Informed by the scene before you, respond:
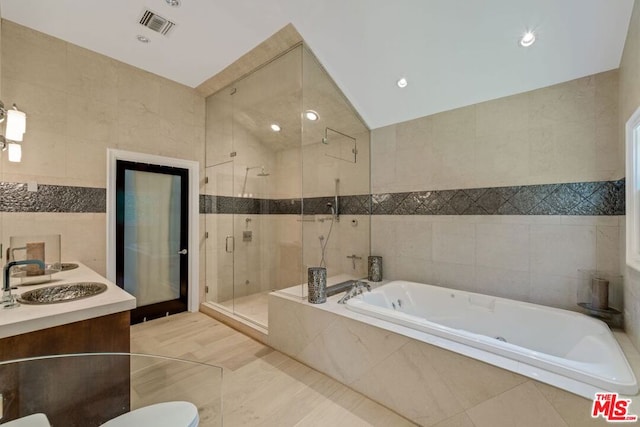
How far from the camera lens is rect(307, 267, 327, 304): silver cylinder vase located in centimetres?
250

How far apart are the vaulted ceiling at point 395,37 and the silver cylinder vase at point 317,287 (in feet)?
6.71

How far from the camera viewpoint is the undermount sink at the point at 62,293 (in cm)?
158

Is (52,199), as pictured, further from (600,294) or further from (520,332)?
(600,294)

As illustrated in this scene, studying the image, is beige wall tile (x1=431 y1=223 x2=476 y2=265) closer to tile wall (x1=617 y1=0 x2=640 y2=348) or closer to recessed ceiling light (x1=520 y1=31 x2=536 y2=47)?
tile wall (x1=617 y1=0 x2=640 y2=348)

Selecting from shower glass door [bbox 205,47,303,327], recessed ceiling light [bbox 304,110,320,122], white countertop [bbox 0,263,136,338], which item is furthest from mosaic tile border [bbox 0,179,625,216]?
white countertop [bbox 0,263,136,338]

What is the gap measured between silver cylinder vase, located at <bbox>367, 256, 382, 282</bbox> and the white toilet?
2.33 metres

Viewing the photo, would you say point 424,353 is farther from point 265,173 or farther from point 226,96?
point 226,96

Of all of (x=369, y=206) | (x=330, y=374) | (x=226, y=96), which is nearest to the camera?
(x=330, y=374)

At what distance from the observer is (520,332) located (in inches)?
87.7

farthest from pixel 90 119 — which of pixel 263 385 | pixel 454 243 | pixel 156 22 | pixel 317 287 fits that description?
pixel 454 243

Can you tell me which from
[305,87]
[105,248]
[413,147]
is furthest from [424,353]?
[105,248]

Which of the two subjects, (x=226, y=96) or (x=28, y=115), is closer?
(x=28, y=115)

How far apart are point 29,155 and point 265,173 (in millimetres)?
2469

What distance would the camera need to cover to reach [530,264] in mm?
2387
